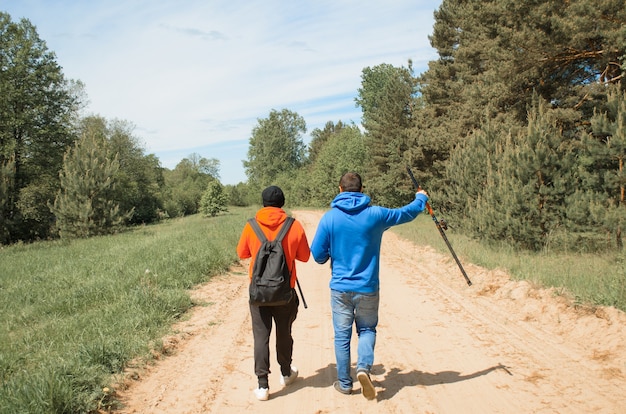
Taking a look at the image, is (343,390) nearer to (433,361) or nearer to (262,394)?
(262,394)

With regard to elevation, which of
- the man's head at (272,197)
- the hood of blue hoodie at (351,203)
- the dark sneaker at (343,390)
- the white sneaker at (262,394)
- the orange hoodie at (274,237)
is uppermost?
the man's head at (272,197)

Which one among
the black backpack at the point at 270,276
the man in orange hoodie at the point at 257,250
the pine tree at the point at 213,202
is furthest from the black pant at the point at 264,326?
the pine tree at the point at 213,202

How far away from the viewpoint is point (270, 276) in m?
4.16

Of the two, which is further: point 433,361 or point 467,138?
point 467,138

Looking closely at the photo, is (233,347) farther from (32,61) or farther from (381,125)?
(32,61)

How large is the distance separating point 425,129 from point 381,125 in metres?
9.12

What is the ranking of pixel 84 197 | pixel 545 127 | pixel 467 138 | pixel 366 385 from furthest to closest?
pixel 84 197 → pixel 467 138 → pixel 545 127 → pixel 366 385

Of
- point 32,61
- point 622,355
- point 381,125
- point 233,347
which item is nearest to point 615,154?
point 622,355

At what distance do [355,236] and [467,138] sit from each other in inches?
681

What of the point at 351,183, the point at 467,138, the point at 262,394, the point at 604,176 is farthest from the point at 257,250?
the point at 467,138

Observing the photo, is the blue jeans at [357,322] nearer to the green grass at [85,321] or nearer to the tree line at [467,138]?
the green grass at [85,321]

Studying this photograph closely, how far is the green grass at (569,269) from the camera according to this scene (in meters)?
6.74

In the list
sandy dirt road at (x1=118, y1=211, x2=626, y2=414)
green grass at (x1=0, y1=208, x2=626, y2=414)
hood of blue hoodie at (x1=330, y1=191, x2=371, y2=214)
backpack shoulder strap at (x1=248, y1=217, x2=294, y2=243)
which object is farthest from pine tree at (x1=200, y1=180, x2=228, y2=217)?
hood of blue hoodie at (x1=330, y1=191, x2=371, y2=214)

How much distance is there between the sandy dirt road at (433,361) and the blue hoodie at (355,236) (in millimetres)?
1186
